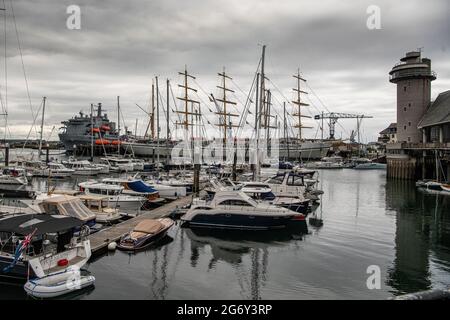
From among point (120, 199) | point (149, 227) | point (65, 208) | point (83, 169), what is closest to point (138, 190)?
point (120, 199)

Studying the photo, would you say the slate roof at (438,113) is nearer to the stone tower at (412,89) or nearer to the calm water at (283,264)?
the stone tower at (412,89)

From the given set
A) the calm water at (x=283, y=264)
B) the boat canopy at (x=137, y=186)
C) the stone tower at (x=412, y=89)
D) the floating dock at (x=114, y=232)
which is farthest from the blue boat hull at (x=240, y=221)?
the stone tower at (x=412, y=89)

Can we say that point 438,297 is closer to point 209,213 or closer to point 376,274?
point 376,274

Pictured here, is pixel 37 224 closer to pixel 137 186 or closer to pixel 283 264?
pixel 283 264

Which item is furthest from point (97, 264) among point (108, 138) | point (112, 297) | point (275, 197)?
point (108, 138)

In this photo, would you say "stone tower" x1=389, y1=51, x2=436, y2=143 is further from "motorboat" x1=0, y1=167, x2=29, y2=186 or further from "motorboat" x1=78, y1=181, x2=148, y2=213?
"motorboat" x1=0, y1=167, x2=29, y2=186

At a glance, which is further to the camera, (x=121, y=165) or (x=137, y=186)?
(x=121, y=165)

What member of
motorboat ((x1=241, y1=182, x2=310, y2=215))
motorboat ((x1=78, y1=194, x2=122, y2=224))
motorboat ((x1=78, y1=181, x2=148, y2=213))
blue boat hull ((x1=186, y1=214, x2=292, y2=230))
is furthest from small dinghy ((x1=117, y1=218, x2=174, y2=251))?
motorboat ((x1=241, y1=182, x2=310, y2=215))

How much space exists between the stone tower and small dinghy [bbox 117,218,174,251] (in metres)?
59.5

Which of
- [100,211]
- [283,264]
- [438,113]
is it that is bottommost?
[283,264]

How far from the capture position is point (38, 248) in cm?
1597

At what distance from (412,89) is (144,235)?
6245 cm

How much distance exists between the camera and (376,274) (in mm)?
16938

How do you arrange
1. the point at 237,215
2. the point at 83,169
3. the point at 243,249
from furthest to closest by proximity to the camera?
the point at 83,169 < the point at 237,215 < the point at 243,249
